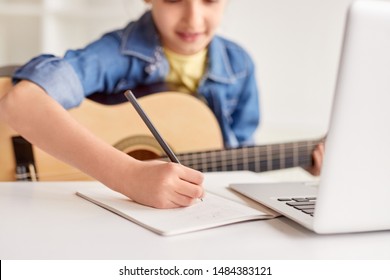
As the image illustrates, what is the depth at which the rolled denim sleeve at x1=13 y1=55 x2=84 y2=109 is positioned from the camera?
95 cm

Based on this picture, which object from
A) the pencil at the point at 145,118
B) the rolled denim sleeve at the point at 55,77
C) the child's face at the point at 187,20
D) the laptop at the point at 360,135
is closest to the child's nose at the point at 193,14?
the child's face at the point at 187,20

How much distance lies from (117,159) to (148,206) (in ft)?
0.25

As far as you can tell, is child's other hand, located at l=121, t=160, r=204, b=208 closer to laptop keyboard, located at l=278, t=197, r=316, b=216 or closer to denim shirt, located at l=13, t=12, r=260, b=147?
laptop keyboard, located at l=278, t=197, r=316, b=216

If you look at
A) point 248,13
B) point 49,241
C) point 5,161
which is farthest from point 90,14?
point 49,241

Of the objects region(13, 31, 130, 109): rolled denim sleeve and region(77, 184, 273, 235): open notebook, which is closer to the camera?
region(77, 184, 273, 235): open notebook

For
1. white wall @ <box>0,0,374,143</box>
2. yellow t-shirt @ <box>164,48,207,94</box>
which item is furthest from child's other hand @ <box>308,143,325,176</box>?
white wall @ <box>0,0,374,143</box>

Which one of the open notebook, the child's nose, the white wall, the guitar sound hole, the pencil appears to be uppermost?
the white wall

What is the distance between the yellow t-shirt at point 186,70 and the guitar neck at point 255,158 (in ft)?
0.70

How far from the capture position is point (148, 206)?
69 cm

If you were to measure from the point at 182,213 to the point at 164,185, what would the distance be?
40 mm

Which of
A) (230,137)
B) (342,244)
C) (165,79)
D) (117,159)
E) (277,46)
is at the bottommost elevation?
(342,244)

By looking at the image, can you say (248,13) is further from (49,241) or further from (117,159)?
(49,241)

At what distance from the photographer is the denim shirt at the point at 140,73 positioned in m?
1.01

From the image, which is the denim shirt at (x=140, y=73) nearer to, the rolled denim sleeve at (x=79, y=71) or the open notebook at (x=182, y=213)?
the rolled denim sleeve at (x=79, y=71)
